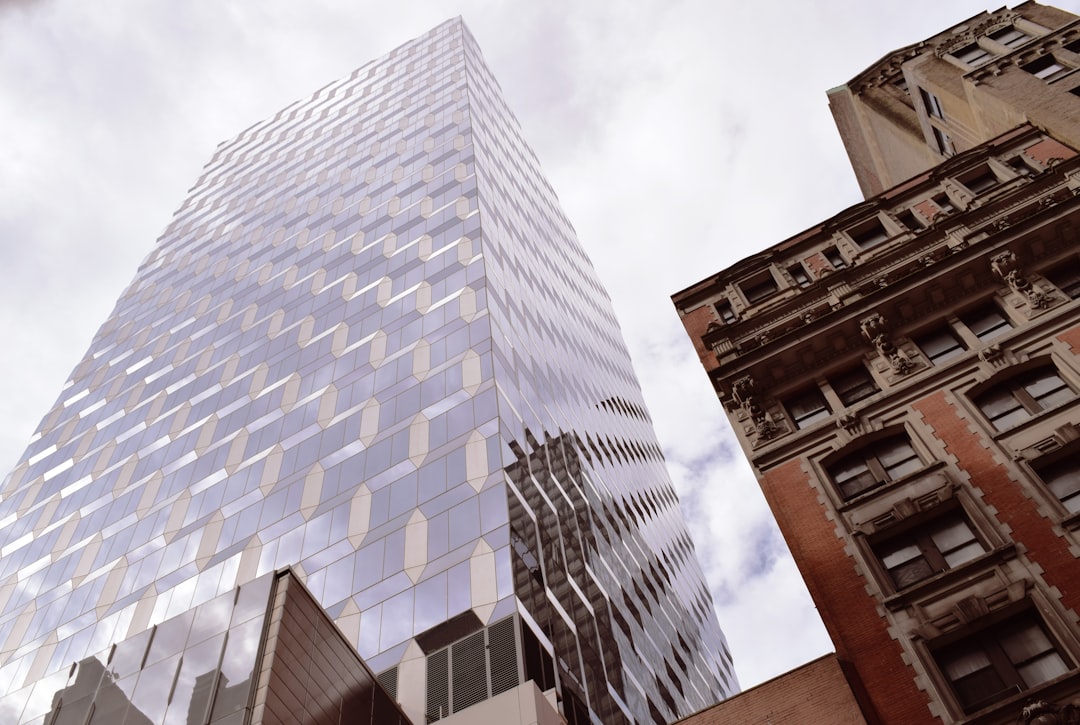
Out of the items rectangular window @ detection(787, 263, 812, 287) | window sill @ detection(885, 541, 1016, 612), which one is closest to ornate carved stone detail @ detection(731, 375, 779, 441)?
rectangular window @ detection(787, 263, 812, 287)

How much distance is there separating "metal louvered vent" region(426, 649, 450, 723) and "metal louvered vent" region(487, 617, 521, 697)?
1.61m

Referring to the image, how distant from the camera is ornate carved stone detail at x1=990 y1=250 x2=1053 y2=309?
2830 cm

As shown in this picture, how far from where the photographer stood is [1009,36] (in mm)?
50062

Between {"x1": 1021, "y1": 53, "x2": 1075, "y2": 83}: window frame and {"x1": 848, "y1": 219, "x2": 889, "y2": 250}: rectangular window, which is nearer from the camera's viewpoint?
{"x1": 848, "y1": 219, "x2": 889, "y2": 250}: rectangular window

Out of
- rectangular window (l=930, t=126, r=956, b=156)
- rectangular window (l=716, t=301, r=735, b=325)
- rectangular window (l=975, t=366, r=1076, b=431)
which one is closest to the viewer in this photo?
rectangular window (l=975, t=366, r=1076, b=431)

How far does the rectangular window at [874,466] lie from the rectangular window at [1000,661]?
5.76 m

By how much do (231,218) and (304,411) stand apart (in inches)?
1853

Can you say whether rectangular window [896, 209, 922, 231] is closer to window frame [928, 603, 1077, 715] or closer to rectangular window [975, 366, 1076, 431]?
rectangular window [975, 366, 1076, 431]

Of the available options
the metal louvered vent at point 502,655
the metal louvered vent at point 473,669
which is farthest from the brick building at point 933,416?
the metal louvered vent at point 473,669

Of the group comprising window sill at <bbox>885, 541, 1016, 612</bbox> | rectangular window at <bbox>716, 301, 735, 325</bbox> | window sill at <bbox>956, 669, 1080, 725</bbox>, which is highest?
rectangular window at <bbox>716, 301, 735, 325</bbox>

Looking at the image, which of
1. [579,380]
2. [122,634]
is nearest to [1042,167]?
[579,380]

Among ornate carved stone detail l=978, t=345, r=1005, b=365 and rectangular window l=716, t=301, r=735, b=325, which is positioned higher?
rectangular window l=716, t=301, r=735, b=325

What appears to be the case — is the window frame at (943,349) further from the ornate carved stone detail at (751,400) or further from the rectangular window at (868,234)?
the rectangular window at (868,234)

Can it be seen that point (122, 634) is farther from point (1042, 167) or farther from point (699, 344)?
point (1042, 167)
